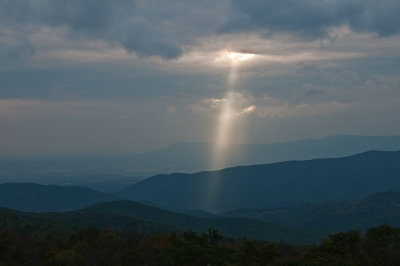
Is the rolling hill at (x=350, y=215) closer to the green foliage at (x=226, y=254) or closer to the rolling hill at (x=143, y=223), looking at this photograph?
the rolling hill at (x=143, y=223)

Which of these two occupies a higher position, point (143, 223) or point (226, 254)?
point (226, 254)

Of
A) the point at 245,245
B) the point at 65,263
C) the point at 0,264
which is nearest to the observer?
the point at 0,264

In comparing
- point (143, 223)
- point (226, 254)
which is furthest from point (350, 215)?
point (226, 254)

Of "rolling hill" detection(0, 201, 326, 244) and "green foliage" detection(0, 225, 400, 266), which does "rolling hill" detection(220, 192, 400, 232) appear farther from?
"green foliage" detection(0, 225, 400, 266)

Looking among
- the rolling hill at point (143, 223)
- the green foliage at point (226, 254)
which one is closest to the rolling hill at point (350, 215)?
the rolling hill at point (143, 223)

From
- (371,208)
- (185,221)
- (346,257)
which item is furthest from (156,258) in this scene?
(371,208)

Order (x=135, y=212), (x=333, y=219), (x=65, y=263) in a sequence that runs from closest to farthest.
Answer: (x=65, y=263)
(x=135, y=212)
(x=333, y=219)

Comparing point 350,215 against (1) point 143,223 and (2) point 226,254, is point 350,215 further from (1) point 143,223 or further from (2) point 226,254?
(2) point 226,254

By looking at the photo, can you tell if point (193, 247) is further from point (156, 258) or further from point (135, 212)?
point (135, 212)

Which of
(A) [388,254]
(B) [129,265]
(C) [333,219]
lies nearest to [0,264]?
→ (B) [129,265]

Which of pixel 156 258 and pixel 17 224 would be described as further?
pixel 17 224

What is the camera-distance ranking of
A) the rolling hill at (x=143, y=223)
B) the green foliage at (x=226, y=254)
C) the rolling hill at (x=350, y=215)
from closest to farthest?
the green foliage at (x=226, y=254)
the rolling hill at (x=143, y=223)
the rolling hill at (x=350, y=215)
